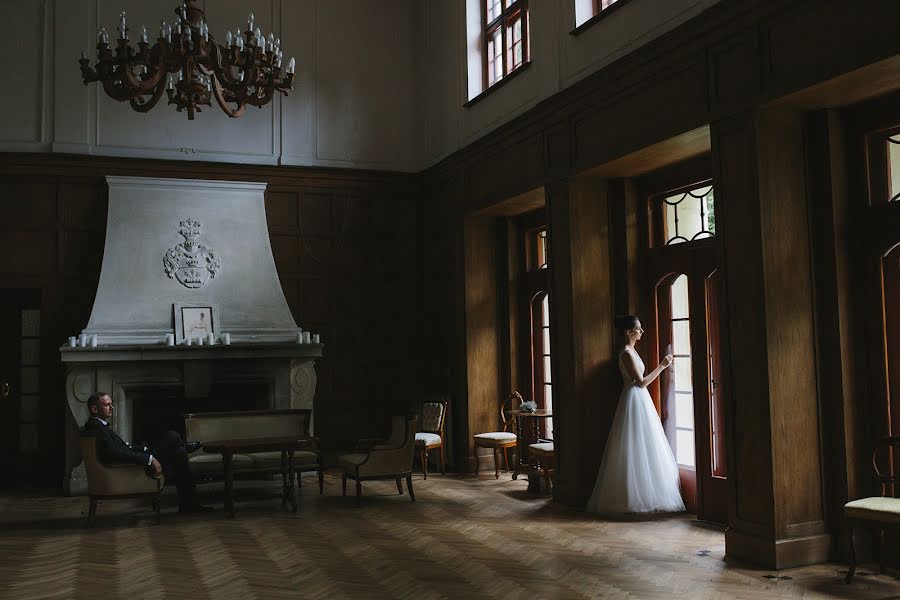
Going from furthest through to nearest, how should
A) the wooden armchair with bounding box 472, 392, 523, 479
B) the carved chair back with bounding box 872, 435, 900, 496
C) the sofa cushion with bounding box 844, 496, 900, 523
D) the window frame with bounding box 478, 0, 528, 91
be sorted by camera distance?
1. the wooden armchair with bounding box 472, 392, 523, 479
2. the window frame with bounding box 478, 0, 528, 91
3. the carved chair back with bounding box 872, 435, 900, 496
4. the sofa cushion with bounding box 844, 496, 900, 523

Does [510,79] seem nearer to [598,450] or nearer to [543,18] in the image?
[543,18]

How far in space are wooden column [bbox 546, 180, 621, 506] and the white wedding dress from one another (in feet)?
1.38

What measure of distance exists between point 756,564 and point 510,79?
513 centimetres

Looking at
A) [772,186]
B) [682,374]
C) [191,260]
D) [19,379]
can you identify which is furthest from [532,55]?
[19,379]

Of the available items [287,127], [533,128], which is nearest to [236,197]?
[287,127]

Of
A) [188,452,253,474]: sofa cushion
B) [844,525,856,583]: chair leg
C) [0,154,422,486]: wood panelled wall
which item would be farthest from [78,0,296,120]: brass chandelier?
[844,525,856,583]: chair leg

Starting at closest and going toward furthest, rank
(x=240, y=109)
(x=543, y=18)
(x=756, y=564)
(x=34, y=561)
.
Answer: (x=756, y=564) → (x=34, y=561) → (x=240, y=109) → (x=543, y=18)

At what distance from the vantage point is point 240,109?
19.7ft

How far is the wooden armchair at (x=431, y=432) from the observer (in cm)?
894

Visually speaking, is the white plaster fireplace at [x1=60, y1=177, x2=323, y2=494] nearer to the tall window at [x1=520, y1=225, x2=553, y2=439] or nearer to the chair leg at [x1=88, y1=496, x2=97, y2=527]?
the chair leg at [x1=88, y1=496, x2=97, y2=527]

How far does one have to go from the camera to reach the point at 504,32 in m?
8.79

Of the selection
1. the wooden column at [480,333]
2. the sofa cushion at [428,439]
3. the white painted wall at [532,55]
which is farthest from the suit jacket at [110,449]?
the white painted wall at [532,55]

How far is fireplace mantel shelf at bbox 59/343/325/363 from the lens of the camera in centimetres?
842

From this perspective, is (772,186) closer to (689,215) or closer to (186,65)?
(689,215)
